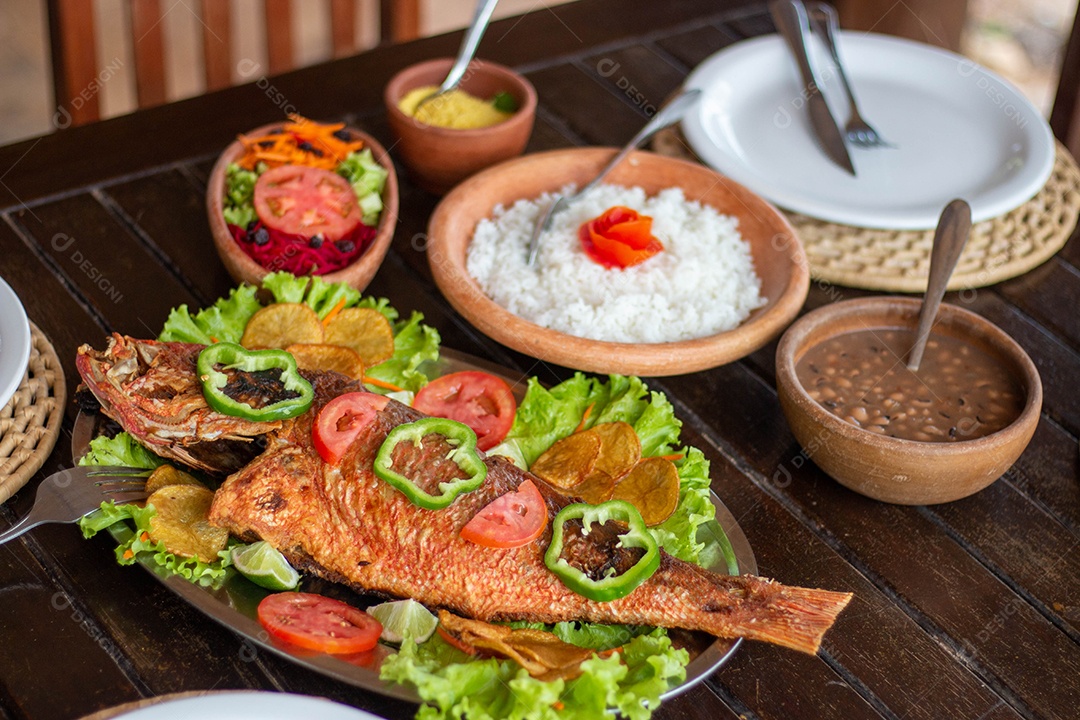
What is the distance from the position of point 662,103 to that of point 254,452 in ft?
5.87

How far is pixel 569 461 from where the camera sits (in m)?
1.95

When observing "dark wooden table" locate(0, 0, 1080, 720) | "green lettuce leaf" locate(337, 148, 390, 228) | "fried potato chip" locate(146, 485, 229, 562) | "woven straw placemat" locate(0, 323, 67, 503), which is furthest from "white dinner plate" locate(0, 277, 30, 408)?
"green lettuce leaf" locate(337, 148, 390, 228)

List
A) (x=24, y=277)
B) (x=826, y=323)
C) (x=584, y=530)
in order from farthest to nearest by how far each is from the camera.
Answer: (x=24, y=277) < (x=826, y=323) < (x=584, y=530)

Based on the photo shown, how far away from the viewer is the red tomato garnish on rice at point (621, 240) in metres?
2.39

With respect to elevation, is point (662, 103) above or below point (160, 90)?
above

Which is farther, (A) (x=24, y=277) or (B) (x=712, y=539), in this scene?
(A) (x=24, y=277)

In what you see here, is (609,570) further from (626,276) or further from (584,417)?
(626,276)

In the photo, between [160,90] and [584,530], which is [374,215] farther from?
Answer: [160,90]

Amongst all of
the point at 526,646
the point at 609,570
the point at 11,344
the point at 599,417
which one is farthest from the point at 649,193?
the point at 11,344

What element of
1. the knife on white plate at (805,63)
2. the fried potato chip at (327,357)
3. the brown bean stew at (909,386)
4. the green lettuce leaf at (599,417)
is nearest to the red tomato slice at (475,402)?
the green lettuce leaf at (599,417)

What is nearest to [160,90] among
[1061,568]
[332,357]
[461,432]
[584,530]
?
[332,357]

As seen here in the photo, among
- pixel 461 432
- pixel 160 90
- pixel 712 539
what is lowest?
pixel 160 90

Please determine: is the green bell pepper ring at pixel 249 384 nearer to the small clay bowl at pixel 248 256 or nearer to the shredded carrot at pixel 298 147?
the small clay bowl at pixel 248 256

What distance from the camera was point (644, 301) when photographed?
2314 mm
